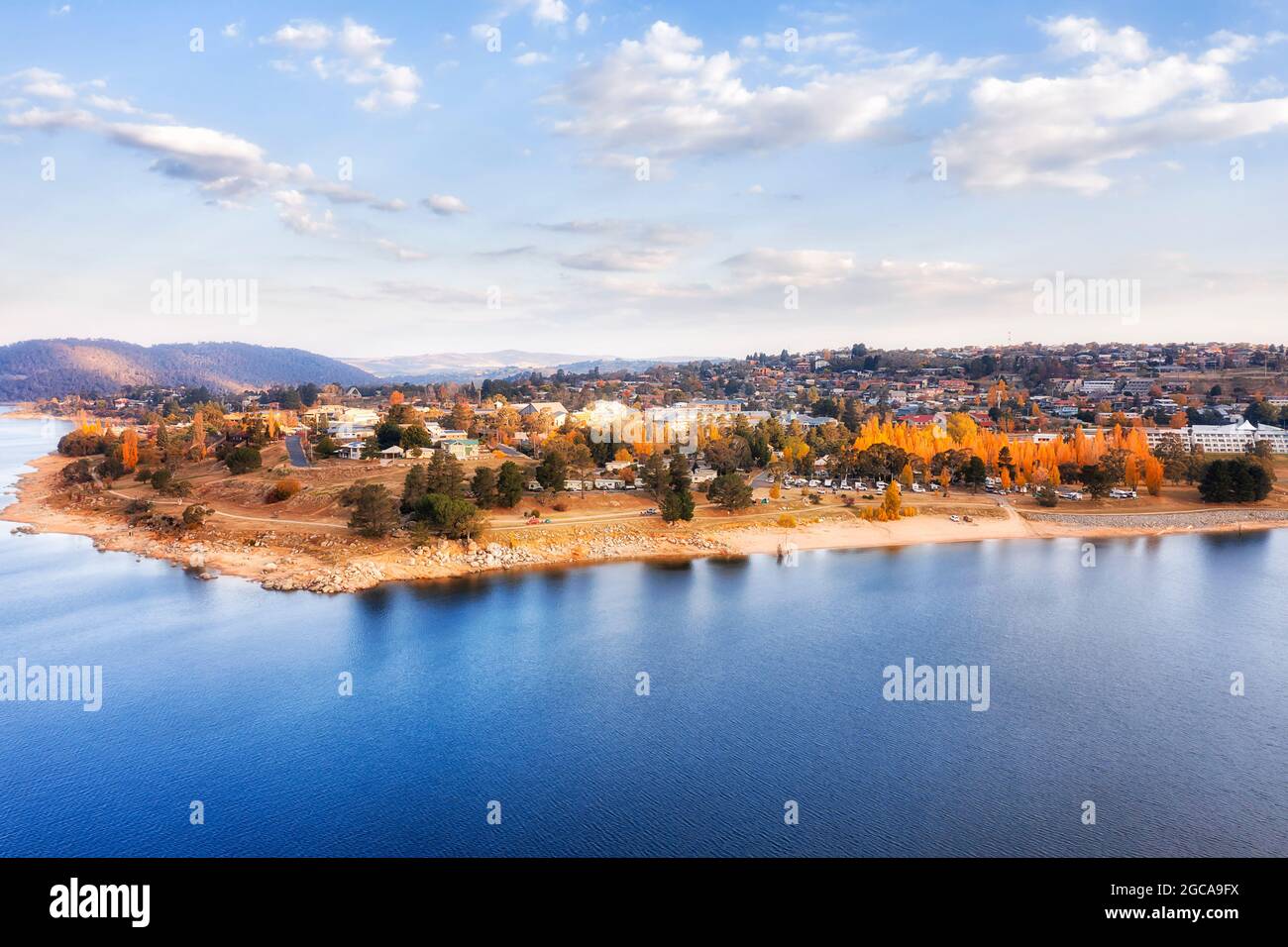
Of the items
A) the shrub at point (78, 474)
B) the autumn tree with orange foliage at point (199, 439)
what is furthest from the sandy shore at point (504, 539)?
the autumn tree with orange foliage at point (199, 439)

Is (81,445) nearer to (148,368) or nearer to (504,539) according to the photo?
(504,539)

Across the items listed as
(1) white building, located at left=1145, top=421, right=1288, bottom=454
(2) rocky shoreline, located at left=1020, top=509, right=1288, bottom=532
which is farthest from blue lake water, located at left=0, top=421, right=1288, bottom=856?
(1) white building, located at left=1145, top=421, right=1288, bottom=454

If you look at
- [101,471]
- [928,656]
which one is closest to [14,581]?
[101,471]

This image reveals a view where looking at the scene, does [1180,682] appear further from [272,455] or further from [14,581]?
[272,455]

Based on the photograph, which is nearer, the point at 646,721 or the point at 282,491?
the point at 646,721

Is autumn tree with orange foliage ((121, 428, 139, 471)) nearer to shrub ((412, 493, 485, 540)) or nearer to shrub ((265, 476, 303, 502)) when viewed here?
shrub ((265, 476, 303, 502))

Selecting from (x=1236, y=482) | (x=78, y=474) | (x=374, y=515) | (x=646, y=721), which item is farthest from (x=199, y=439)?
(x=1236, y=482)

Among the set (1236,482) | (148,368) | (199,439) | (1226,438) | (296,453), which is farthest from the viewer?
(148,368)
